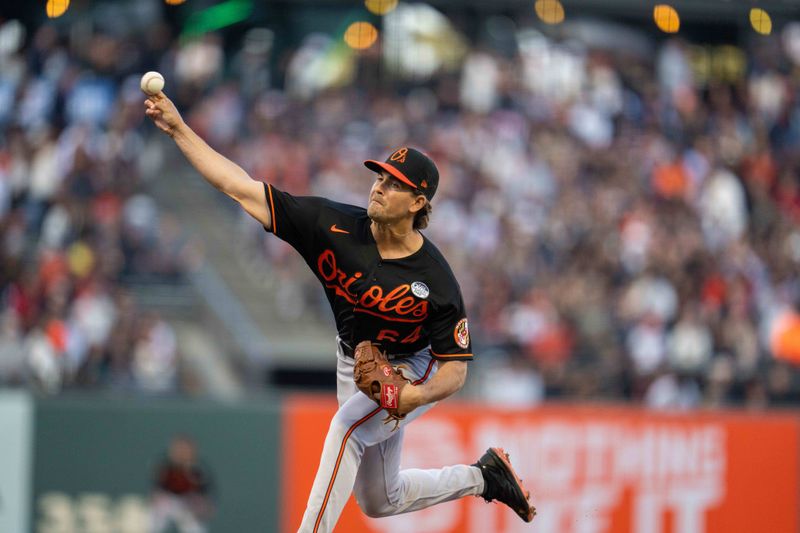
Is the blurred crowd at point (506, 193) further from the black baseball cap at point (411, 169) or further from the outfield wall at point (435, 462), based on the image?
the black baseball cap at point (411, 169)

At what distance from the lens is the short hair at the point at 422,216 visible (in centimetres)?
601

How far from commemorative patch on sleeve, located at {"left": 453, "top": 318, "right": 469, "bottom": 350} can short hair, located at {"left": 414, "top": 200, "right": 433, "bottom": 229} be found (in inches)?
19.6

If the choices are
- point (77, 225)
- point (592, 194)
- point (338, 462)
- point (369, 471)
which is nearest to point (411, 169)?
point (338, 462)

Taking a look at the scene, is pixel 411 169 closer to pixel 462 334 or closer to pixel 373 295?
pixel 373 295

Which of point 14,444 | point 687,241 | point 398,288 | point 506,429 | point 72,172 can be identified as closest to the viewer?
point 398,288

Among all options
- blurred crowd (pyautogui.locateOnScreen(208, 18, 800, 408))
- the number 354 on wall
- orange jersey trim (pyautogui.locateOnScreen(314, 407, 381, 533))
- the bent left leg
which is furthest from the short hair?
blurred crowd (pyautogui.locateOnScreen(208, 18, 800, 408))

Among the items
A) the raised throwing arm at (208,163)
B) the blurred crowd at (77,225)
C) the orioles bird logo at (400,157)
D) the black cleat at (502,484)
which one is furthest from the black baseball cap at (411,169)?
the blurred crowd at (77,225)

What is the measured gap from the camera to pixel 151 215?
13.4 meters

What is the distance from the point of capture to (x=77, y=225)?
485 inches

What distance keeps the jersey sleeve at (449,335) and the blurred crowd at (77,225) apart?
5.54 metres

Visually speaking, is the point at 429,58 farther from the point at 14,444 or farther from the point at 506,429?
the point at 14,444

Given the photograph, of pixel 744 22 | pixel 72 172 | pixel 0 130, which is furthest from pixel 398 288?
pixel 744 22

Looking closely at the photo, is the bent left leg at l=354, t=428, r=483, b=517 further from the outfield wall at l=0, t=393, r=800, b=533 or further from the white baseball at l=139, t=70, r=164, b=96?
the outfield wall at l=0, t=393, r=800, b=533

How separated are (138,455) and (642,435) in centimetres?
459
